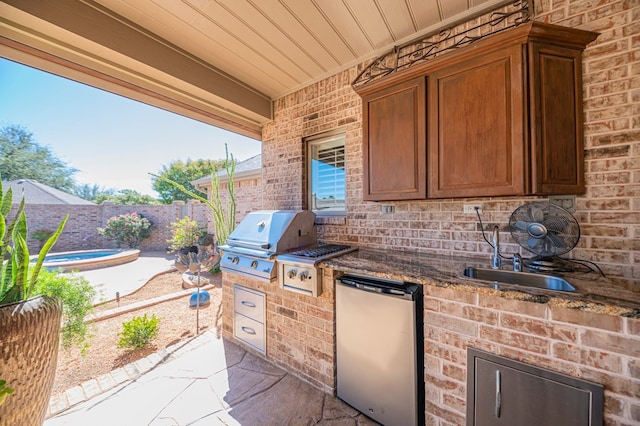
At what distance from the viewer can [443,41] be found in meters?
1.90

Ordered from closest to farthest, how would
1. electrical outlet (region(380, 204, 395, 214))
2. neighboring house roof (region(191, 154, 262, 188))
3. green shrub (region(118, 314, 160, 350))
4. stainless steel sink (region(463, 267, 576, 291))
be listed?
1. stainless steel sink (region(463, 267, 576, 291))
2. electrical outlet (region(380, 204, 395, 214))
3. green shrub (region(118, 314, 160, 350))
4. neighboring house roof (region(191, 154, 262, 188))

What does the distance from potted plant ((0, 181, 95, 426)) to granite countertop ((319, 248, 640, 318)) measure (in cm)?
183

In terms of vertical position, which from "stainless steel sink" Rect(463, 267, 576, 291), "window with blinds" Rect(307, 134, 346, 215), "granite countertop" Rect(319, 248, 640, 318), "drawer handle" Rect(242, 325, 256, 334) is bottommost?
"drawer handle" Rect(242, 325, 256, 334)

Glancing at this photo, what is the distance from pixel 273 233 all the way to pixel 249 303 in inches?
36.6

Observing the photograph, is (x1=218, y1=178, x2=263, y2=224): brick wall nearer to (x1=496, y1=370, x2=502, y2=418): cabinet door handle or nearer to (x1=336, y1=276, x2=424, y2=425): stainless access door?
(x1=336, y1=276, x2=424, y2=425): stainless access door

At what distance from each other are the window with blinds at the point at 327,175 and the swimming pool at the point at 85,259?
7.18 meters

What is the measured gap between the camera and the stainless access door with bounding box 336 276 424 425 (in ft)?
4.75

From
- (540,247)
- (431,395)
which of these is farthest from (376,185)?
(431,395)

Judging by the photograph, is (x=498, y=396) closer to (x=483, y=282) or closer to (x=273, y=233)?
(x=483, y=282)

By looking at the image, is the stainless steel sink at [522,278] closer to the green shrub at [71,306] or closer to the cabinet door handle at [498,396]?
the cabinet door handle at [498,396]

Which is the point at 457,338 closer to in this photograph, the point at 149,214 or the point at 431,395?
the point at 431,395

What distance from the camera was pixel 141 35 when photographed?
6.38 ft

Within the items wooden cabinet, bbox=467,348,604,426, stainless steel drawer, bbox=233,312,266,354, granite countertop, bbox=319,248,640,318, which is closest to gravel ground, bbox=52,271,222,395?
stainless steel drawer, bbox=233,312,266,354

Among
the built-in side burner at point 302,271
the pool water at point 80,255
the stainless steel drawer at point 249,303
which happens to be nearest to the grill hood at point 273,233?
the built-in side burner at point 302,271
